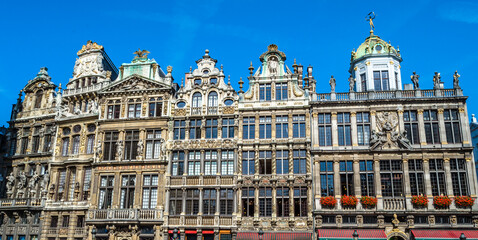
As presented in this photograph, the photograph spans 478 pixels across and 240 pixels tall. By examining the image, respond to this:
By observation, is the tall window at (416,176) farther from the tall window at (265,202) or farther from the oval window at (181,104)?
the oval window at (181,104)

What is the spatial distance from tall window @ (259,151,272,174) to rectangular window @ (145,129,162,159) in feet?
27.7

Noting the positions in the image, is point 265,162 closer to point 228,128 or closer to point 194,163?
point 228,128

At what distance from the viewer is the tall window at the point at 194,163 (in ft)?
109

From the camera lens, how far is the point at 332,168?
31.1 m

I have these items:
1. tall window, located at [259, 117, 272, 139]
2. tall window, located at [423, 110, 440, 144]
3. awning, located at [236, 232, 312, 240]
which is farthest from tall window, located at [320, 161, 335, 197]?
tall window, located at [423, 110, 440, 144]

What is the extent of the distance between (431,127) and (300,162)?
10.1m

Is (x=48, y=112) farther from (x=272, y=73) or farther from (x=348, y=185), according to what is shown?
(x=348, y=185)

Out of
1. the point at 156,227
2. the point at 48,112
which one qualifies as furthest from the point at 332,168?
the point at 48,112

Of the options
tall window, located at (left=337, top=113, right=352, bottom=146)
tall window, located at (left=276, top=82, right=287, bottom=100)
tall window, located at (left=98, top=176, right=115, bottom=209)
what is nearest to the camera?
tall window, located at (left=337, top=113, right=352, bottom=146)

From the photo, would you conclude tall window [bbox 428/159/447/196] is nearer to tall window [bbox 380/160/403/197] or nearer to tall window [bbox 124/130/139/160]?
tall window [bbox 380/160/403/197]

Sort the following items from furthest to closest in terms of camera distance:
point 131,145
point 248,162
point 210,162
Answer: point 131,145 < point 210,162 < point 248,162

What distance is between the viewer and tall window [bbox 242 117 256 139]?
33094mm

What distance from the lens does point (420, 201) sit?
95.3 ft

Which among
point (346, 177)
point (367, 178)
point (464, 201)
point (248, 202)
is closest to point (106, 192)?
point (248, 202)
